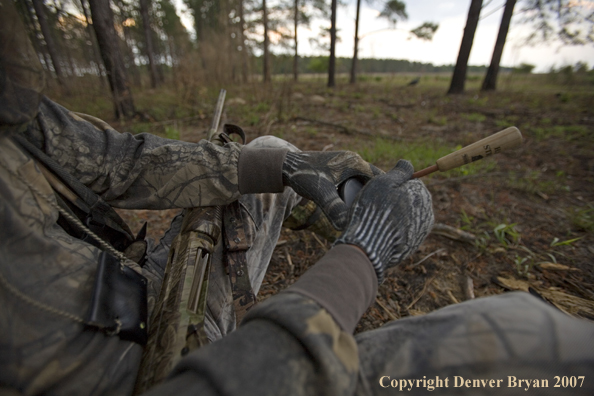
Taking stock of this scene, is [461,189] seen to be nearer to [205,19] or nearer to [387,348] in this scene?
[387,348]

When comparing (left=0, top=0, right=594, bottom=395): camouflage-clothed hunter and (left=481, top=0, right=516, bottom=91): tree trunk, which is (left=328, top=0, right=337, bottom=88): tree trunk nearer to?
(left=481, top=0, right=516, bottom=91): tree trunk

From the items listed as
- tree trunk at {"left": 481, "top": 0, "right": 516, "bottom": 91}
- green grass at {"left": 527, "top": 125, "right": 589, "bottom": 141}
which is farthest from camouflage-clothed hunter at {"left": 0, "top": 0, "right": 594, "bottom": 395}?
tree trunk at {"left": 481, "top": 0, "right": 516, "bottom": 91}

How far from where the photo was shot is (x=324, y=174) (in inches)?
46.4

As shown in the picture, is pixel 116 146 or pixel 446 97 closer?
pixel 116 146

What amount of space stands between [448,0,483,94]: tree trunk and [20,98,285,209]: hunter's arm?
32.5ft

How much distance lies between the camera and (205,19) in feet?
80.1

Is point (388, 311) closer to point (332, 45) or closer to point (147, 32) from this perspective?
point (332, 45)

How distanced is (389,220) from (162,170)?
1.01 meters

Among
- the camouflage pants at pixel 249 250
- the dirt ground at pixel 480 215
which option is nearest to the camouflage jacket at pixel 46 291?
the camouflage pants at pixel 249 250

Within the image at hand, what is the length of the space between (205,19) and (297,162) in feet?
97.6

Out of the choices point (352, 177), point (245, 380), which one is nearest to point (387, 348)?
point (245, 380)

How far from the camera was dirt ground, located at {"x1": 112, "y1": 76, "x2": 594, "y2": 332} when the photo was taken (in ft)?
5.81

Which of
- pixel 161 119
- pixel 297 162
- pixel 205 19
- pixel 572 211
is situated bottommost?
pixel 572 211

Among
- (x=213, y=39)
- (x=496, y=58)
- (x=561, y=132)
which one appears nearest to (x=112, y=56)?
(x=213, y=39)
